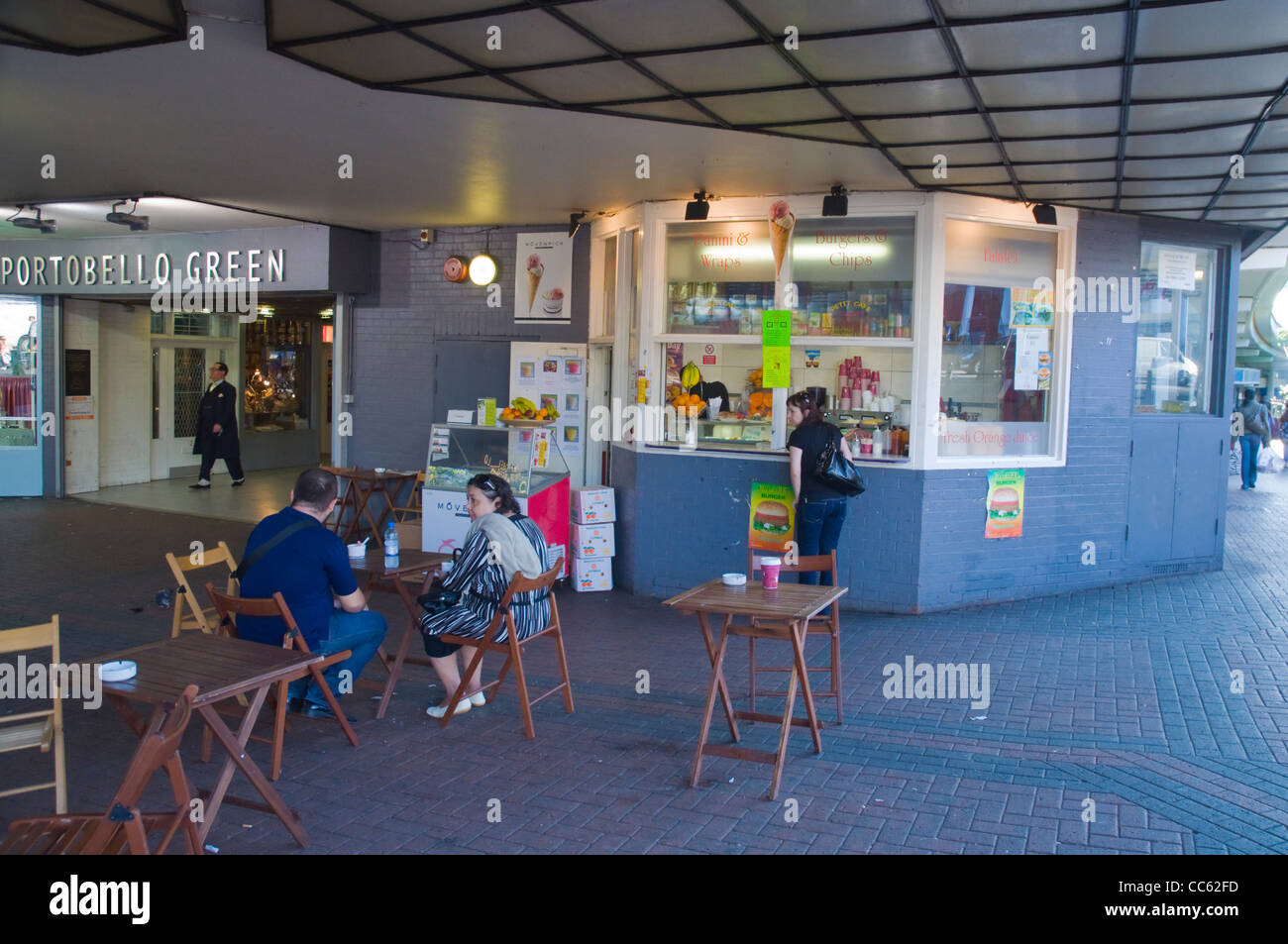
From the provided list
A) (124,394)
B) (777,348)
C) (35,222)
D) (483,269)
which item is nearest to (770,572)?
(777,348)

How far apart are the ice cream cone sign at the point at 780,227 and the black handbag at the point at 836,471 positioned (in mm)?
1738

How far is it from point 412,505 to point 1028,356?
6.67m

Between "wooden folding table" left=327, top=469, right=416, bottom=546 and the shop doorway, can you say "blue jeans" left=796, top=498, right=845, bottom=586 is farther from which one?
the shop doorway

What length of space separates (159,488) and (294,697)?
11.2 meters

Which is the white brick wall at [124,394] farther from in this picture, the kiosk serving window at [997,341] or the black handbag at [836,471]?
the kiosk serving window at [997,341]

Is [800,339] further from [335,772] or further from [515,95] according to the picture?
[335,772]

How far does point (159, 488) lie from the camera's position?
1566 cm

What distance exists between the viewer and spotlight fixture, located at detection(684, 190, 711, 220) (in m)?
9.02

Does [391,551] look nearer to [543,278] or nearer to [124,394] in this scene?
[543,278]

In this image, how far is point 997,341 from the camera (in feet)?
29.7

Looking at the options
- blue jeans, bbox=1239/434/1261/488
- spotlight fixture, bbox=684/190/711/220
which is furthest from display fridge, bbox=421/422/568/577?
blue jeans, bbox=1239/434/1261/488

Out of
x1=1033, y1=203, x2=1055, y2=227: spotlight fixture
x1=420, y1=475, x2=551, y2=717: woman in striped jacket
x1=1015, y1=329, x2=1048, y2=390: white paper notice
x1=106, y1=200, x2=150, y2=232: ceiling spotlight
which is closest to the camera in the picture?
x1=420, y1=475, x2=551, y2=717: woman in striped jacket

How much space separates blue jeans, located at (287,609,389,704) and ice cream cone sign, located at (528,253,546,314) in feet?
19.3
